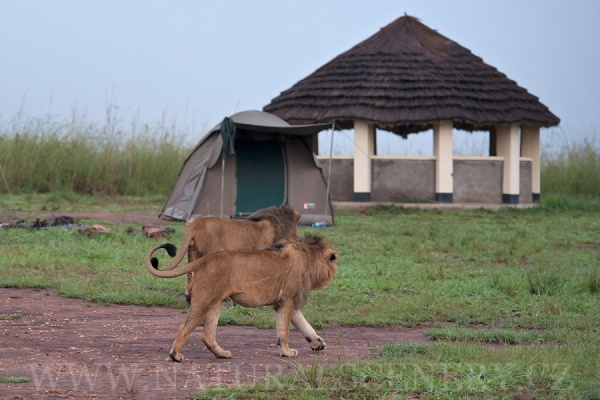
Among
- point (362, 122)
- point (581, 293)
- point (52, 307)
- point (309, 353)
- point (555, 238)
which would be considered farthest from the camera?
point (362, 122)

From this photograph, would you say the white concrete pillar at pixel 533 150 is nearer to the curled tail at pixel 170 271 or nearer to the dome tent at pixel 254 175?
the dome tent at pixel 254 175

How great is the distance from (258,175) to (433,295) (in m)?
7.81

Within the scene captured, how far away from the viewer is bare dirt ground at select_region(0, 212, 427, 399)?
5.13m

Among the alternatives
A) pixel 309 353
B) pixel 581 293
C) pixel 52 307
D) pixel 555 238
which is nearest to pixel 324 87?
pixel 555 238

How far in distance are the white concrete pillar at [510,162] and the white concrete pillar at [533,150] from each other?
3.81ft

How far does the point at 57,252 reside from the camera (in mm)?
11227

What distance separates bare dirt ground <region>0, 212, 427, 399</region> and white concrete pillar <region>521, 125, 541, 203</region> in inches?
590

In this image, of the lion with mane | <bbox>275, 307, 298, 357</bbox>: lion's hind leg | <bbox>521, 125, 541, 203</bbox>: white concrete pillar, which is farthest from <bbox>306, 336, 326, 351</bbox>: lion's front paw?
<bbox>521, 125, 541, 203</bbox>: white concrete pillar

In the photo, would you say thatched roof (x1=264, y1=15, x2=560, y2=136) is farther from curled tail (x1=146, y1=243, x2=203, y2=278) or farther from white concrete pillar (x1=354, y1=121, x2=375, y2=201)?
curled tail (x1=146, y1=243, x2=203, y2=278)

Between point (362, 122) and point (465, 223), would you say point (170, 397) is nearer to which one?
point (465, 223)

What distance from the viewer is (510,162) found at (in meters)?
20.4

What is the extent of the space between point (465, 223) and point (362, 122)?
3.97 metres

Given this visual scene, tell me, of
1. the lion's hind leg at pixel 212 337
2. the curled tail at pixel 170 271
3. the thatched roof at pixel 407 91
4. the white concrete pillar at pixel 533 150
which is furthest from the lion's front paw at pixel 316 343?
the white concrete pillar at pixel 533 150

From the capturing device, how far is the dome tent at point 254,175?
1591 centimetres
